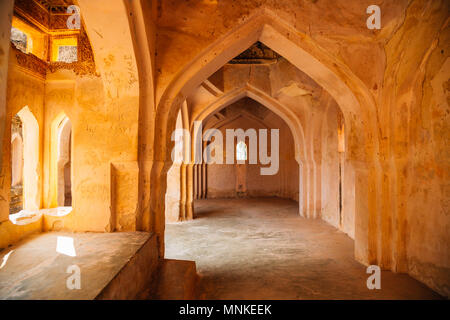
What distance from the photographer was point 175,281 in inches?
131

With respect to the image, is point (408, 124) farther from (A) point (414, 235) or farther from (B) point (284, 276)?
(B) point (284, 276)

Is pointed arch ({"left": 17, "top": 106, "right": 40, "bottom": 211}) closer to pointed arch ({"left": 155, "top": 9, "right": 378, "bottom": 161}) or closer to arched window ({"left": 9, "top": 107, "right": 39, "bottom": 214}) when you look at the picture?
arched window ({"left": 9, "top": 107, "right": 39, "bottom": 214})

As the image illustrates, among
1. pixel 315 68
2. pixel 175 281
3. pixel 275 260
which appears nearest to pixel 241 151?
pixel 275 260

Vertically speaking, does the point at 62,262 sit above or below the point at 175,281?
above

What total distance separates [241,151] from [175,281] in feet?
35.6

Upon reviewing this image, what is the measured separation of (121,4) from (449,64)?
4.13 metres

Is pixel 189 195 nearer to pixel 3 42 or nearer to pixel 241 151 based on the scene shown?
pixel 241 151

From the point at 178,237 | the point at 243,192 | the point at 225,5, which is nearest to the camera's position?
the point at 225,5

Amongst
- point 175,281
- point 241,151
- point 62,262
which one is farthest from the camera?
point 241,151

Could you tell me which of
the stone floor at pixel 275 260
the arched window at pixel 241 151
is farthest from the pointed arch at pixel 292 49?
the arched window at pixel 241 151

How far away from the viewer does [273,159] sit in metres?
14.0

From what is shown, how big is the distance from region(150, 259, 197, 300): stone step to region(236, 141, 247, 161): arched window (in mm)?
10043
